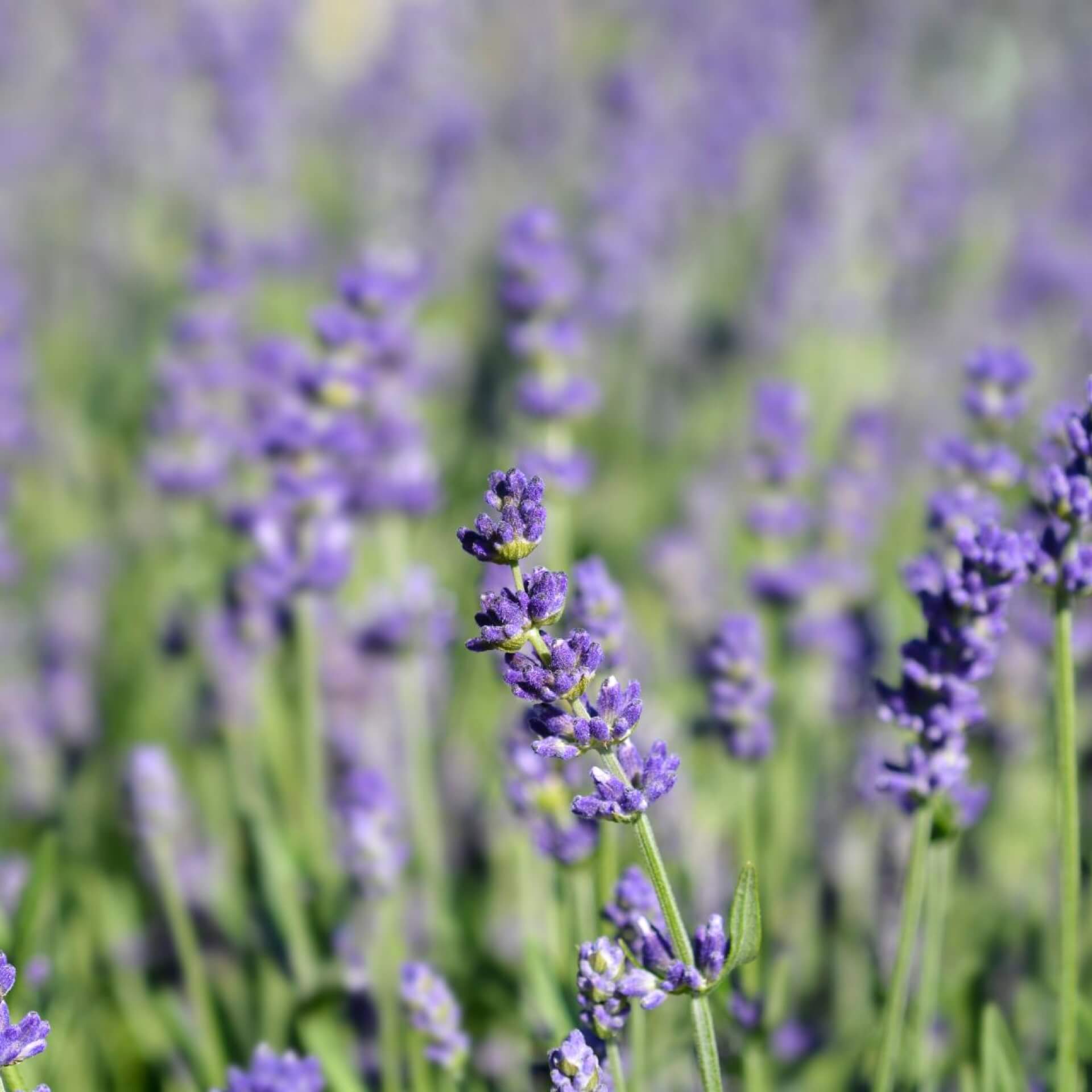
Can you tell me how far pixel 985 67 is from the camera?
10.1 meters

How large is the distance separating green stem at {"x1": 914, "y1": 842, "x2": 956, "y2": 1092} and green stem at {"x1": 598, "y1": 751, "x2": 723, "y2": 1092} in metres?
0.69

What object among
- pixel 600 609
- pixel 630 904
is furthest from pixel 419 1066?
pixel 600 609

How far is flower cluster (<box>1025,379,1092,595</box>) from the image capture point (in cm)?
155

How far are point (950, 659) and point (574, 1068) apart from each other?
640mm

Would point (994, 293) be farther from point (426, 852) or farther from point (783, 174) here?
point (426, 852)

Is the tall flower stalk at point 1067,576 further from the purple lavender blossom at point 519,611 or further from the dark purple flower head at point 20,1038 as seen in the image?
the dark purple flower head at point 20,1038

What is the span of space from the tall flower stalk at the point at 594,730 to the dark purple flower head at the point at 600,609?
624mm

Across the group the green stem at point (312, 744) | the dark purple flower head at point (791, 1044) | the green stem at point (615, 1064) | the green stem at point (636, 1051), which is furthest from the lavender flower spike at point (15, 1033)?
the dark purple flower head at point (791, 1044)

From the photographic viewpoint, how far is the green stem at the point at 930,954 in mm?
2035

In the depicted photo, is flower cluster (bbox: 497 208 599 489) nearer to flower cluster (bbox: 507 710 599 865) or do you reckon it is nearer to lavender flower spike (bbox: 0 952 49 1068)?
flower cluster (bbox: 507 710 599 865)

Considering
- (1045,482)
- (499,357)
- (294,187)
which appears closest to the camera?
(1045,482)

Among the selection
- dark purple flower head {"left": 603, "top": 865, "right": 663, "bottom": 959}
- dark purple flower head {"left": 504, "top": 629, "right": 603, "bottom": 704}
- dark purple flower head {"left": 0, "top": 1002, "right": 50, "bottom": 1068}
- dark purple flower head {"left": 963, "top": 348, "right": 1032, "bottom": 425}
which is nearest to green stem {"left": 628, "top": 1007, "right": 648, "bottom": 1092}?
dark purple flower head {"left": 603, "top": 865, "right": 663, "bottom": 959}

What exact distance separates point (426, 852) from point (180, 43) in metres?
6.87

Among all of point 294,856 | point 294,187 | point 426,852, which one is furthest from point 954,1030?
point 294,187
